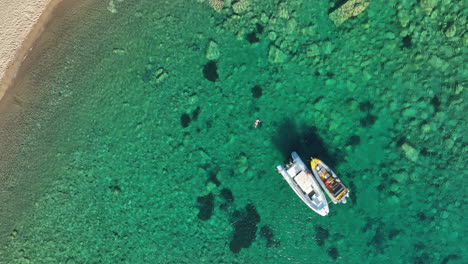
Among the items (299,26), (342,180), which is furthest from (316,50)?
(342,180)

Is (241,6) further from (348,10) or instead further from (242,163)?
(242,163)

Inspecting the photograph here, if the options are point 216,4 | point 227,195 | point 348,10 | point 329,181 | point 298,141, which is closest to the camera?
point 329,181

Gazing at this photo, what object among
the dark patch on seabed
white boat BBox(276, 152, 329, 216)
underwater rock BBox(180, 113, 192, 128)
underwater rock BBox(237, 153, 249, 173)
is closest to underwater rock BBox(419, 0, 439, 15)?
the dark patch on seabed

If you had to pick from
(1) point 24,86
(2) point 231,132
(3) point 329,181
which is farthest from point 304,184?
(1) point 24,86

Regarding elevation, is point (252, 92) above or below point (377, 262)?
above

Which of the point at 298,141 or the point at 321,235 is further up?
the point at 298,141

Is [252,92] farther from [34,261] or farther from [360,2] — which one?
[34,261]

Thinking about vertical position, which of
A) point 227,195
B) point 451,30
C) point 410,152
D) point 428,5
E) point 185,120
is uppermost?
point 185,120

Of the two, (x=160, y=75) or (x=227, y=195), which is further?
(x=227, y=195)
